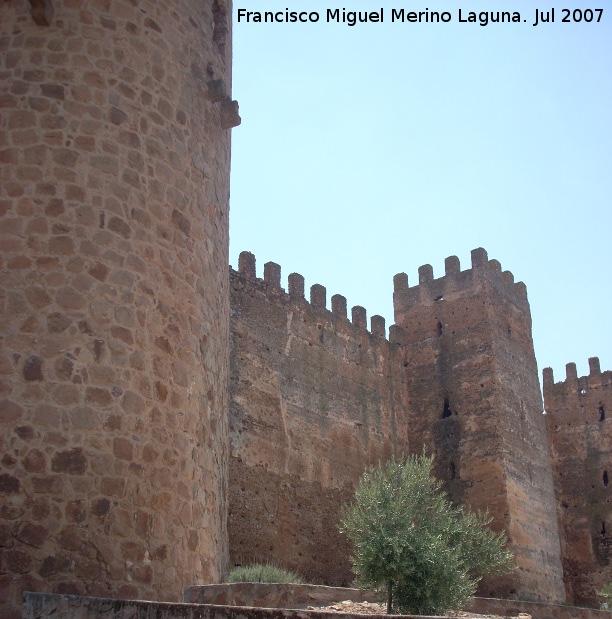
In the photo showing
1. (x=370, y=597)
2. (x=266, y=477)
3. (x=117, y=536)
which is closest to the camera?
(x=117, y=536)

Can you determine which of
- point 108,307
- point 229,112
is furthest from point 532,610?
point 108,307

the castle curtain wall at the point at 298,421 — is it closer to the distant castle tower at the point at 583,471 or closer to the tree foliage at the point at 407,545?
the tree foliage at the point at 407,545

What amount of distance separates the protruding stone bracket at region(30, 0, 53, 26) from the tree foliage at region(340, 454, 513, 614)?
7705 mm

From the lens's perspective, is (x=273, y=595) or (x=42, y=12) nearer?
(x=42, y=12)

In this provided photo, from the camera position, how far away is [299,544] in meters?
17.3

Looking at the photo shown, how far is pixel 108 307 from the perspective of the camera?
16.4 ft

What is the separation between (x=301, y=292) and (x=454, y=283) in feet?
15.8

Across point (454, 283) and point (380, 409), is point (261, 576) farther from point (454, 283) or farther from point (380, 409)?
point (454, 283)

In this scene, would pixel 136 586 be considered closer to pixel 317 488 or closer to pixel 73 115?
pixel 73 115

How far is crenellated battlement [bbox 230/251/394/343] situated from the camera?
1847cm

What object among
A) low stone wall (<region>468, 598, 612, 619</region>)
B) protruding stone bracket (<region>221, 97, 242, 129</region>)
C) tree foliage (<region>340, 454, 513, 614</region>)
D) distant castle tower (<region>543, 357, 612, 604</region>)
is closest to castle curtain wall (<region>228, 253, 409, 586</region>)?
tree foliage (<region>340, 454, 513, 614</region>)

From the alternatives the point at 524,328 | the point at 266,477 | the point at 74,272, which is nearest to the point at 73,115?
the point at 74,272

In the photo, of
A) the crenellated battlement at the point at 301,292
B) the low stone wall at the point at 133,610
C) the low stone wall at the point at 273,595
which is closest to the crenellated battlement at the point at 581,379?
the crenellated battlement at the point at 301,292

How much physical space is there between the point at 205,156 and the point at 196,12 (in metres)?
1.04
